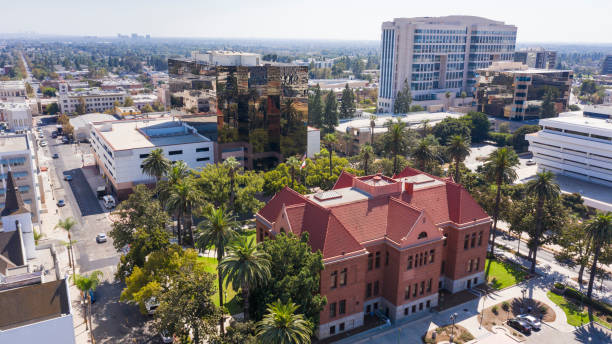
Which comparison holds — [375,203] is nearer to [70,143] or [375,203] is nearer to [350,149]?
[350,149]

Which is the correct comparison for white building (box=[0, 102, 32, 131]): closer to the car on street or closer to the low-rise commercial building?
the car on street

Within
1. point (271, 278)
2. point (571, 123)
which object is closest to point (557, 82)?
point (571, 123)

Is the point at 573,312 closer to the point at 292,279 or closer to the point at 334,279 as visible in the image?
the point at 334,279

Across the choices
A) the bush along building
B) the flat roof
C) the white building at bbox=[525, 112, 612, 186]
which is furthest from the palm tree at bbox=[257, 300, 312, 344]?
the white building at bbox=[525, 112, 612, 186]

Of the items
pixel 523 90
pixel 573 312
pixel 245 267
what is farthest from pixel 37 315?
pixel 523 90

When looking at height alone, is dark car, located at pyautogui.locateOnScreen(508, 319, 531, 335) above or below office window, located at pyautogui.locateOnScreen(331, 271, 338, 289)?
below
